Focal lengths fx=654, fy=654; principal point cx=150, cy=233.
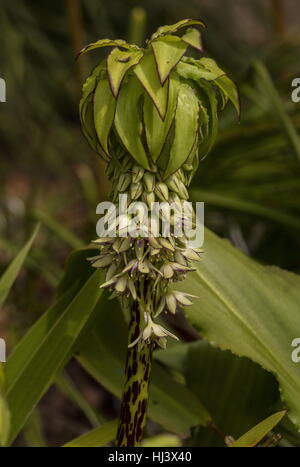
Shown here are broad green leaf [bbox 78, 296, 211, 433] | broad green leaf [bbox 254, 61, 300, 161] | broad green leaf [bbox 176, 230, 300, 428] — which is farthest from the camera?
broad green leaf [bbox 254, 61, 300, 161]

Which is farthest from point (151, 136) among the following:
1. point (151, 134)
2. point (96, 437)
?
point (96, 437)

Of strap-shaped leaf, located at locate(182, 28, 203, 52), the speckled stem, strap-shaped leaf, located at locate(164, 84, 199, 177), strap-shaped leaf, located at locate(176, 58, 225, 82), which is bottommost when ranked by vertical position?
the speckled stem

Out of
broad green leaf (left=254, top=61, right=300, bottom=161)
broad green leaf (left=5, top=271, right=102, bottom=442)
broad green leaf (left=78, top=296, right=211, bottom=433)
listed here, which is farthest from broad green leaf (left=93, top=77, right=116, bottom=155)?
broad green leaf (left=254, top=61, right=300, bottom=161)

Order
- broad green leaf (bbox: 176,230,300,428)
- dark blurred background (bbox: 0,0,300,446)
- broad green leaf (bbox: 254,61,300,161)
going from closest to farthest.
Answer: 1. broad green leaf (bbox: 176,230,300,428)
2. broad green leaf (bbox: 254,61,300,161)
3. dark blurred background (bbox: 0,0,300,446)

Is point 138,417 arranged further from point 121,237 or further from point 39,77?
point 39,77

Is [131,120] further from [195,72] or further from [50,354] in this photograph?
[50,354]

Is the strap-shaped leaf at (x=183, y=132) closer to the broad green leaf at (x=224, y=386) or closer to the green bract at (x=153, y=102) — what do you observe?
the green bract at (x=153, y=102)

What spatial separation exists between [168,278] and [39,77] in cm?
135

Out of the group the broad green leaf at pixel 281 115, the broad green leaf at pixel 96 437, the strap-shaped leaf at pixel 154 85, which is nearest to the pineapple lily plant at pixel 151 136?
the strap-shaped leaf at pixel 154 85

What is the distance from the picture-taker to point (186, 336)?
77 cm

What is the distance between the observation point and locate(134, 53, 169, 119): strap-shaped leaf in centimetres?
29

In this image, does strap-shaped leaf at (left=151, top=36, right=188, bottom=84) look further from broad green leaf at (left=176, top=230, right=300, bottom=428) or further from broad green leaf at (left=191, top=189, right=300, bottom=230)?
broad green leaf at (left=191, top=189, right=300, bottom=230)

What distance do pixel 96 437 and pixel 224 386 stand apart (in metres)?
0.12
